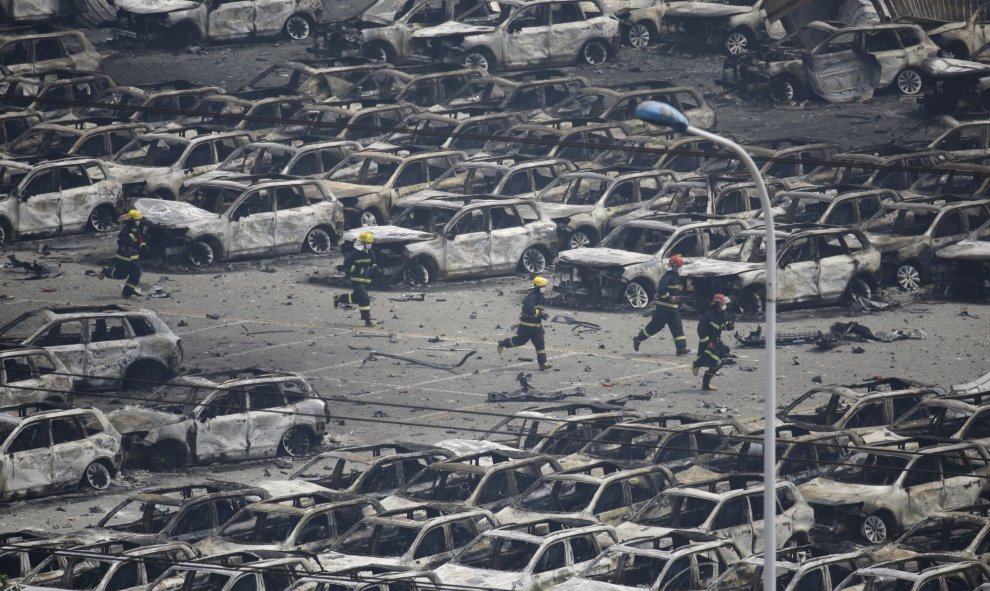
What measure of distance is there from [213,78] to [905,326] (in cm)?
1966

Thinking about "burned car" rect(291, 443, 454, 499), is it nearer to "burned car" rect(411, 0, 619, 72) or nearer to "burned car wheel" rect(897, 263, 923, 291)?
"burned car wheel" rect(897, 263, 923, 291)

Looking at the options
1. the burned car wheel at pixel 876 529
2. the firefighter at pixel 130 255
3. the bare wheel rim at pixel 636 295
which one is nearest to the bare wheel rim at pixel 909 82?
the bare wheel rim at pixel 636 295

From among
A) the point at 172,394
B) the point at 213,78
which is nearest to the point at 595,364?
the point at 172,394

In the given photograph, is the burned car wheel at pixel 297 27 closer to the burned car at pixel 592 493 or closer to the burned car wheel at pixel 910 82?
the burned car wheel at pixel 910 82

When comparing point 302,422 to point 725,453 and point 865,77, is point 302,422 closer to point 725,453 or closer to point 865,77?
point 725,453

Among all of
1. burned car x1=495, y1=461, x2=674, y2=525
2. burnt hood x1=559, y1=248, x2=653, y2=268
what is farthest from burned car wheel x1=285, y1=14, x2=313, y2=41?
burned car x1=495, y1=461, x2=674, y2=525

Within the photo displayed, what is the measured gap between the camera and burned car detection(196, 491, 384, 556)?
21.8 meters

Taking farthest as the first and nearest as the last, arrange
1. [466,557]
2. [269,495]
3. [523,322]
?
[523,322] < [269,495] < [466,557]

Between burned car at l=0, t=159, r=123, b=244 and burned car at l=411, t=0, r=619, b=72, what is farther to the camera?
burned car at l=411, t=0, r=619, b=72

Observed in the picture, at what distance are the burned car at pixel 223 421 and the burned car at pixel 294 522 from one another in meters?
2.69

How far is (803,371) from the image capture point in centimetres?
2855

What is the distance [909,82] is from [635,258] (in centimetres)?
1284

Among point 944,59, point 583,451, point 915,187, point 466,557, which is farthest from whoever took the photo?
point 944,59

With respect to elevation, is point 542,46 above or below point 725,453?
above
